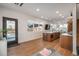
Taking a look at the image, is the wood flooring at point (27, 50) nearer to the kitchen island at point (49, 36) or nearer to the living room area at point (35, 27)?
the living room area at point (35, 27)

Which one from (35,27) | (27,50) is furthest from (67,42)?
(35,27)

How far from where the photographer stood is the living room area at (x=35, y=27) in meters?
2.95

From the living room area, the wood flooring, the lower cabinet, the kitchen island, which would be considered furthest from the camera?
the kitchen island

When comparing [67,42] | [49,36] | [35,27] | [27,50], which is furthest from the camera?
[49,36]

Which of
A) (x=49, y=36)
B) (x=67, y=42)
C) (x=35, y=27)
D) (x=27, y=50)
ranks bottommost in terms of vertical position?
(x=27, y=50)

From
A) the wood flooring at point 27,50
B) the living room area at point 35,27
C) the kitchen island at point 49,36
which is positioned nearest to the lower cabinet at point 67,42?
the living room area at point 35,27

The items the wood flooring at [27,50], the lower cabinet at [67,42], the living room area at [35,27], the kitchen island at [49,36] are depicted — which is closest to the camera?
the living room area at [35,27]

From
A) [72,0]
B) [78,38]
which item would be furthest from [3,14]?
[78,38]

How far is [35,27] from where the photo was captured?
201 inches

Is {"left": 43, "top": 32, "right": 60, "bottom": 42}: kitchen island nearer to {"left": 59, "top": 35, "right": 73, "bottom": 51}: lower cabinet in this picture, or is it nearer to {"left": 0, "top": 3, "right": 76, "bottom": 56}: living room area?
{"left": 0, "top": 3, "right": 76, "bottom": 56}: living room area

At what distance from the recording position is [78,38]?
3.04m

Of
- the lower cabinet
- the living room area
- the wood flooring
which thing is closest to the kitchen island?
the living room area

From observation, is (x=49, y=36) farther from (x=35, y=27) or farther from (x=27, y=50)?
(x=27, y=50)

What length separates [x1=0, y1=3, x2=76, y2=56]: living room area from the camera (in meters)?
2.95
